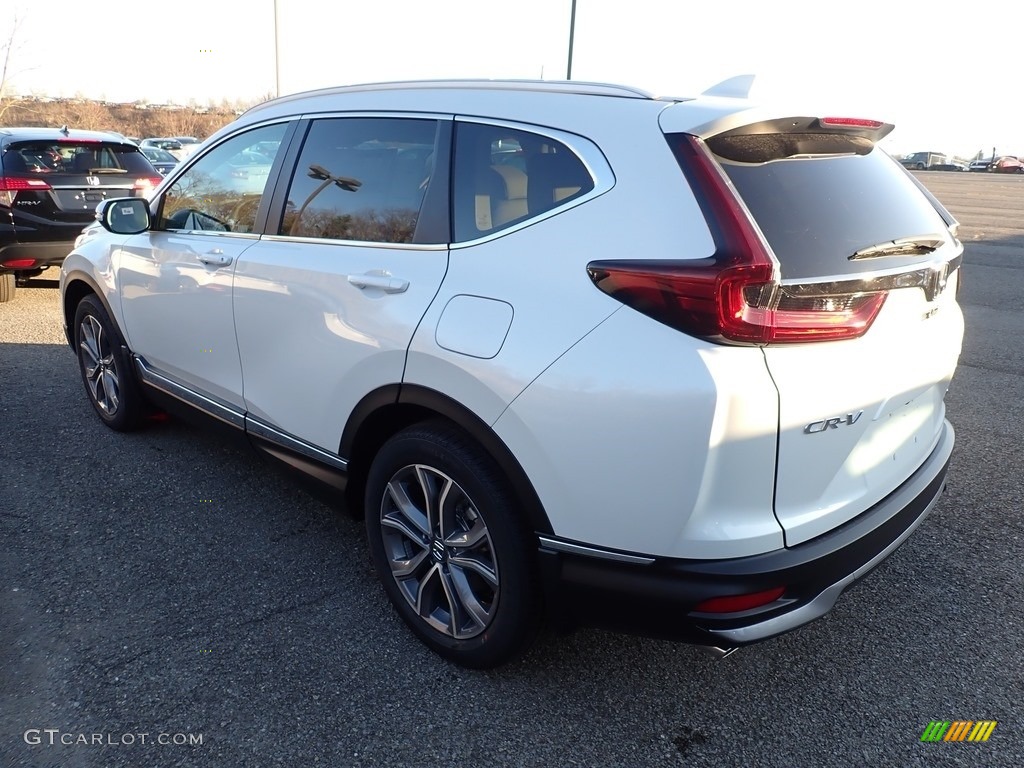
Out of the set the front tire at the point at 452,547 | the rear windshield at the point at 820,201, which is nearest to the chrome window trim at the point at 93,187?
the front tire at the point at 452,547

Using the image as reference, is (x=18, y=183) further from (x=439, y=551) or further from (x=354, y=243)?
(x=439, y=551)

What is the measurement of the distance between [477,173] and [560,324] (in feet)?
2.32

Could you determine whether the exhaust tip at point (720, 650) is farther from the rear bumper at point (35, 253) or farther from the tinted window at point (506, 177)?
the rear bumper at point (35, 253)

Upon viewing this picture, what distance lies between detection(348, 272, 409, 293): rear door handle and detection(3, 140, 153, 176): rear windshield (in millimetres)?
6917

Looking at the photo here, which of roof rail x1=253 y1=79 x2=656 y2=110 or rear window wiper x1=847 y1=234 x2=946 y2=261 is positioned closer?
rear window wiper x1=847 y1=234 x2=946 y2=261

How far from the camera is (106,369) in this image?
4.57 m

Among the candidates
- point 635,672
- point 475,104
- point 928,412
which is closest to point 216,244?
point 475,104

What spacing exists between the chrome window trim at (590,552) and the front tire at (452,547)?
111mm

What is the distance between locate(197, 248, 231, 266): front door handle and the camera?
3.30m

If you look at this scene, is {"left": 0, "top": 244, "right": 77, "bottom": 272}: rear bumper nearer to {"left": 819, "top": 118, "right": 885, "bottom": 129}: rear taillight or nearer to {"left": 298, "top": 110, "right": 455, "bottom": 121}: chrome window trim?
{"left": 298, "top": 110, "right": 455, "bottom": 121}: chrome window trim

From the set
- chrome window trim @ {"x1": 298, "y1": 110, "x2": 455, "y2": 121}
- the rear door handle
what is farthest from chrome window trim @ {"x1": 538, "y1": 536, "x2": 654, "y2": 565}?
chrome window trim @ {"x1": 298, "y1": 110, "x2": 455, "y2": 121}

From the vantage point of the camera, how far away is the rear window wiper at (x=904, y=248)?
212 cm

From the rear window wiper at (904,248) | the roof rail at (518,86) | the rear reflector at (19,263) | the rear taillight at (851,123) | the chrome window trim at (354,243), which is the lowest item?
the rear reflector at (19,263)

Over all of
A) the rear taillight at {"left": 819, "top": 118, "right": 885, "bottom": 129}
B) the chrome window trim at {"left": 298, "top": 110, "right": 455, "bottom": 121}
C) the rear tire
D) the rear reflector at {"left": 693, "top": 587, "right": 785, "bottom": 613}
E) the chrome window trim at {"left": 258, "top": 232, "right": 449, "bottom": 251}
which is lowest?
the rear tire
